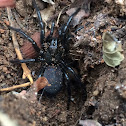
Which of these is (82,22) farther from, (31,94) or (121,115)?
(121,115)

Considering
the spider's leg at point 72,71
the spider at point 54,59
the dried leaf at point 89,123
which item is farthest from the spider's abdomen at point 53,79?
the dried leaf at point 89,123

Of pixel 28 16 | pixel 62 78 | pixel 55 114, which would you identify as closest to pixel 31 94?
pixel 55 114

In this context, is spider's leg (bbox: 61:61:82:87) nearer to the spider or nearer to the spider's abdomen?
the spider

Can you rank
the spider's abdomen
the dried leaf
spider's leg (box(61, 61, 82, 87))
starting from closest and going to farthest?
the dried leaf
the spider's abdomen
spider's leg (box(61, 61, 82, 87))

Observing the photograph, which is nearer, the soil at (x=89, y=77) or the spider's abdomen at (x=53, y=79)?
the soil at (x=89, y=77)

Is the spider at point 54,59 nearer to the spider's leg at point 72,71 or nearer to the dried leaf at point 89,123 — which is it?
the spider's leg at point 72,71

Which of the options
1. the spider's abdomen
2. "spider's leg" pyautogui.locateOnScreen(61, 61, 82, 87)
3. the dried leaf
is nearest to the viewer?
the dried leaf

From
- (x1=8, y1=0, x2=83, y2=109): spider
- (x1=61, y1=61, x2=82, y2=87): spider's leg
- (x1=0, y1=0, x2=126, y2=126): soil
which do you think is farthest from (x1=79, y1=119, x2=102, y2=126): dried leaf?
(x1=61, y1=61, x2=82, y2=87): spider's leg

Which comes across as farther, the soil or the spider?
the spider
